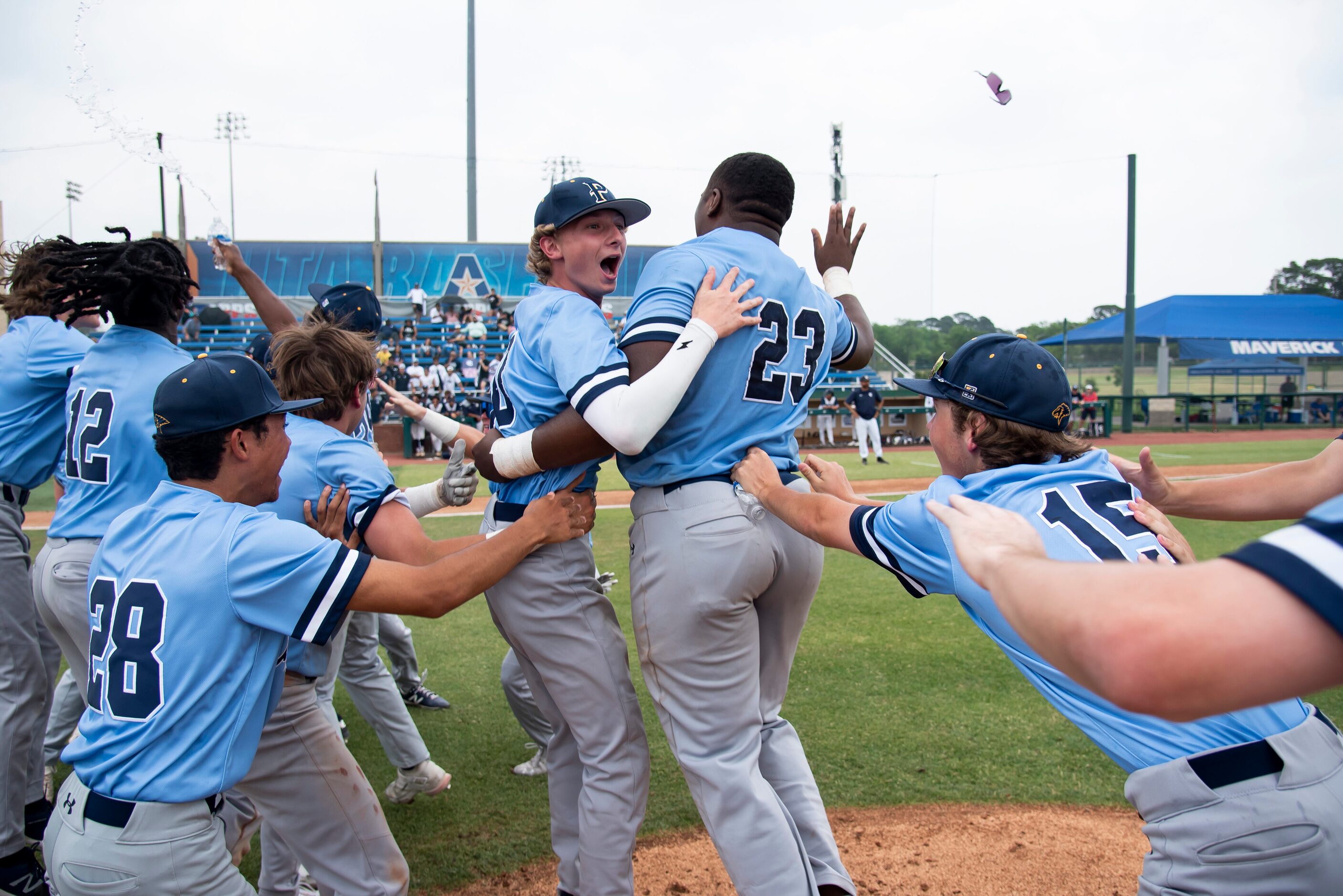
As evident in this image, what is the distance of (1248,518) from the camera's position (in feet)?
9.27

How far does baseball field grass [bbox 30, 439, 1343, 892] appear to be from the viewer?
12.2 feet

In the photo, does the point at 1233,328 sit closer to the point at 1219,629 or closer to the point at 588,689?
the point at 588,689

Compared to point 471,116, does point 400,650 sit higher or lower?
lower

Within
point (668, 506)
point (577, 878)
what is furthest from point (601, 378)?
point (577, 878)

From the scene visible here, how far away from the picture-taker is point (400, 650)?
4957 millimetres

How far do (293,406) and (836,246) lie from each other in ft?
7.51

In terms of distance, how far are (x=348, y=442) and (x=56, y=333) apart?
178 centimetres

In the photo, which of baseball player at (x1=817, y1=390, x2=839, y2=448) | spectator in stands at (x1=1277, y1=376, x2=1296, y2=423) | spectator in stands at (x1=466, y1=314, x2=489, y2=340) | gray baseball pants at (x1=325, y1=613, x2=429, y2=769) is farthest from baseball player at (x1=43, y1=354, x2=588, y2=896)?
spectator in stands at (x1=1277, y1=376, x2=1296, y2=423)

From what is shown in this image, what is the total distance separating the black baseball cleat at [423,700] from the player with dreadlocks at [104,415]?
1.90m

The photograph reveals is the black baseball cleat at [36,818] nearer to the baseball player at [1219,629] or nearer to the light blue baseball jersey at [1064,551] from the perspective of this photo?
the light blue baseball jersey at [1064,551]

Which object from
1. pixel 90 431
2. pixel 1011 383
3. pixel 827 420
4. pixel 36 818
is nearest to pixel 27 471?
pixel 90 431

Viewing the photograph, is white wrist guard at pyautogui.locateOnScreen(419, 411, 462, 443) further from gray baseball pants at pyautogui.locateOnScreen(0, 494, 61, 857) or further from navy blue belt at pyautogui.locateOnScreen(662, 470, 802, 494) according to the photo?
gray baseball pants at pyautogui.locateOnScreen(0, 494, 61, 857)

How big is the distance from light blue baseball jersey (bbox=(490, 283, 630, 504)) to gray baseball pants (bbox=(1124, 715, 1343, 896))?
5.49ft

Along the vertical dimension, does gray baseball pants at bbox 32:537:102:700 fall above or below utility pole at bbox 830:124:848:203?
below
